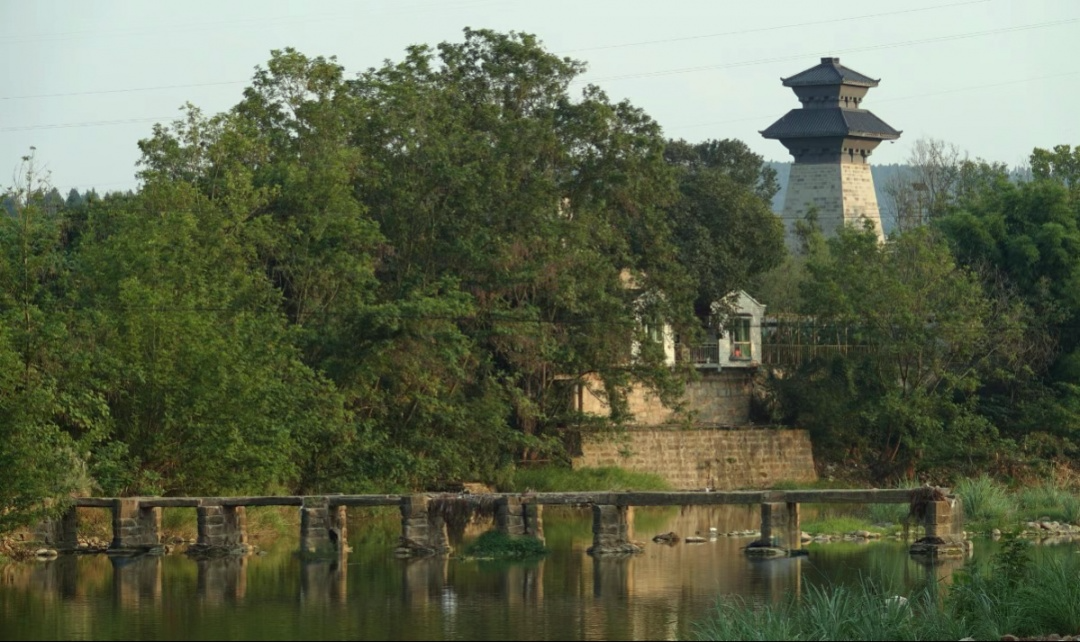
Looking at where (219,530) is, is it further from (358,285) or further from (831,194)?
(831,194)

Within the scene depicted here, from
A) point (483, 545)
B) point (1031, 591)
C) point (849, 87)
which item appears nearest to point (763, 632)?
point (1031, 591)

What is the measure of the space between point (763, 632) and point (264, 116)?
3024 centimetres

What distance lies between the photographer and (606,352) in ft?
146

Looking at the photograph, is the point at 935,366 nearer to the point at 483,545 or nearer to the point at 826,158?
the point at 483,545

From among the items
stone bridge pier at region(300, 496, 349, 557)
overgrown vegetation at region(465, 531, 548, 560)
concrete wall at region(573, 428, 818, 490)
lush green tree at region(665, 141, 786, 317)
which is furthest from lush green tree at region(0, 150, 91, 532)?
lush green tree at region(665, 141, 786, 317)

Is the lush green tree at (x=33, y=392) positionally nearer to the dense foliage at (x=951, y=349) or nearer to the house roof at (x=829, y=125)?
the dense foliage at (x=951, y=349)

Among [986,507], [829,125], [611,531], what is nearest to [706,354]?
[986,507]

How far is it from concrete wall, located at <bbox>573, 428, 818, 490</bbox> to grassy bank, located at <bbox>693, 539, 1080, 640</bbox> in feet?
88.2

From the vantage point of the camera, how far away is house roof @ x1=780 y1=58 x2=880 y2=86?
8244 centimetres

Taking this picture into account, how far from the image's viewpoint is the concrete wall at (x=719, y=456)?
4784 centimetres

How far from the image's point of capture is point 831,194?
8425 cm

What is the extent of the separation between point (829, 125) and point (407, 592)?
61.2 meters

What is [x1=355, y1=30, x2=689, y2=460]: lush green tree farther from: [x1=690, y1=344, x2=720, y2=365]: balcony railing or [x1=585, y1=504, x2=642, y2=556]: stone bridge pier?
[x1=585, y1=504, x2=642, y2=556]: stone bridge pier

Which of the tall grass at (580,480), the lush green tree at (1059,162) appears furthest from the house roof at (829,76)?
the tall grass at (580,480)
